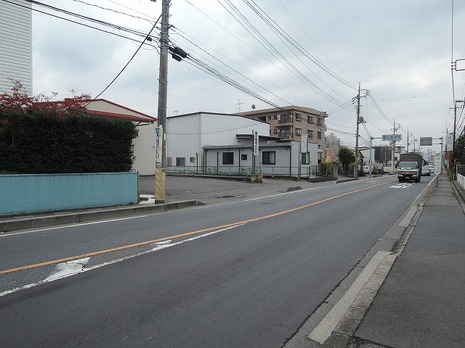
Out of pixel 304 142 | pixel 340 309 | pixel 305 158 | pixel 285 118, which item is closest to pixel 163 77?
pixel 340 309

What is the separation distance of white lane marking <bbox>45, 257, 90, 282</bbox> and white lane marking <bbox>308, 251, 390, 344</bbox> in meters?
3.82

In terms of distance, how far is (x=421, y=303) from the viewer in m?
4.43

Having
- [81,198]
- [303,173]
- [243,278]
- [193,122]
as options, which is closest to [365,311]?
[243,278]

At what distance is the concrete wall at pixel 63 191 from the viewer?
10680 mm

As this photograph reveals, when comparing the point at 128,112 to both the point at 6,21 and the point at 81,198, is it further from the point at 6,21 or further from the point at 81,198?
the point at 81,198

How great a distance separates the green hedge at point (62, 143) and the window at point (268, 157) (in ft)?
81.2

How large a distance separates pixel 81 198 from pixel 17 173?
210 centimetres

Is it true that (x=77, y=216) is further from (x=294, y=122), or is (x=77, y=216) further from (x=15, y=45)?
(x=294, y=122)

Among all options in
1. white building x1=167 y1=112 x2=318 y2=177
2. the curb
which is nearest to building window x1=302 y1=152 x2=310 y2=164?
white building x1=167 y1=112 x2=318 y2=177

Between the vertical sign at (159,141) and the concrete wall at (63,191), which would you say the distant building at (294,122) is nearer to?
the vertical sign at (159,141)

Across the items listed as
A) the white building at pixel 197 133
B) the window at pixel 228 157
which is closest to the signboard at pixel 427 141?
the white building at pixel 197 133

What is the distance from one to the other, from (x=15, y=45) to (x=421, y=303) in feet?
69.2

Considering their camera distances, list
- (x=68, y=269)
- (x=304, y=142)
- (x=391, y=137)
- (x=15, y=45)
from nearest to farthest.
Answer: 1. (x=68, y=269)
2. (x=15, y=45)
3. (x=304, y=142)
4. (x=391, y=137)

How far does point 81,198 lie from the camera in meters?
12.4
